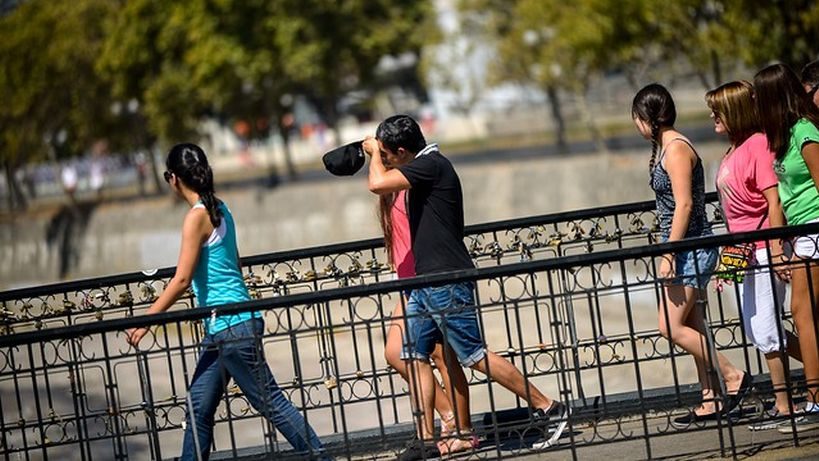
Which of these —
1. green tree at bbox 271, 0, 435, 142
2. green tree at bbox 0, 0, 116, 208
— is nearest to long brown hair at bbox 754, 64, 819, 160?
green tree at bbox 271, 0, 435, 142

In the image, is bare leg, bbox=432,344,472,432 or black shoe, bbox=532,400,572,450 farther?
bare leg, bbox=432,344,472,432

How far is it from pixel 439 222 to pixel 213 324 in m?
1.36

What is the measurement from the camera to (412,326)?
297 inches

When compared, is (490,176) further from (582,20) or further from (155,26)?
(155,26)

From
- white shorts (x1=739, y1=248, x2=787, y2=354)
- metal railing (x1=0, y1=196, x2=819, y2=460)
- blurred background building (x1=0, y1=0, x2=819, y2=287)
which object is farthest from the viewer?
blurred background building (x1=0, y1=0, x2=819, y2=287)

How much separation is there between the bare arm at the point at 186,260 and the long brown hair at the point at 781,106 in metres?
3.00

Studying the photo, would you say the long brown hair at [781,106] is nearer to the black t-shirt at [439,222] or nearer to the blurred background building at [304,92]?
the black t-shirt at [439,222]

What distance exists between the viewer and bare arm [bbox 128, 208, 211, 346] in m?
7.04

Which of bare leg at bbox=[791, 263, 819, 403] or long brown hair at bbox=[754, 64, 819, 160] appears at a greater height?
long brown hair at bbox=[754, 64, 819, 160]

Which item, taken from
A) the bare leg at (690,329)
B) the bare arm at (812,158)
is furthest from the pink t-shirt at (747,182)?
the bare leg at (690,329)

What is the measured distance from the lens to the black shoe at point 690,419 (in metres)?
7.54

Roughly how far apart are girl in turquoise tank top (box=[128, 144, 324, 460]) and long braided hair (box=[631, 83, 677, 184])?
2.34 metres

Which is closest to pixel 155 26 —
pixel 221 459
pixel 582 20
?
pixel 582 20

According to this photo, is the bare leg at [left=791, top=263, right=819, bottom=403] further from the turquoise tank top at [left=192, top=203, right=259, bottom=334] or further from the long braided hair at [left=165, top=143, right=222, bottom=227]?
the long braided hair at [left=165, top=143, right=222, bottom=227]
